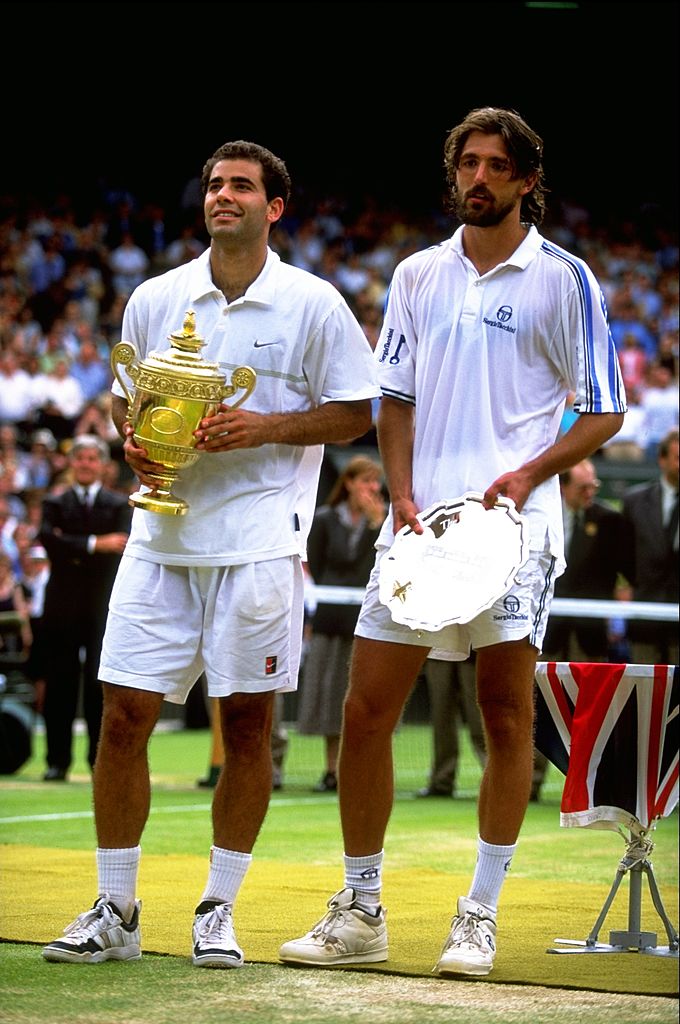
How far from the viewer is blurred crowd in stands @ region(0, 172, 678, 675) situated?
1847cm

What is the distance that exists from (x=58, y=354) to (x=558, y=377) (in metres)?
16.8

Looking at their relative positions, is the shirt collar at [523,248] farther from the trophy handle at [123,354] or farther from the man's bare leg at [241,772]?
the man's bare leg at [241,772]

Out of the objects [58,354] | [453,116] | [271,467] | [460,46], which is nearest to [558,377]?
[271,467]

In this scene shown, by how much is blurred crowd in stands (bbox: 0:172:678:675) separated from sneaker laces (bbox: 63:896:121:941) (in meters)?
10.5

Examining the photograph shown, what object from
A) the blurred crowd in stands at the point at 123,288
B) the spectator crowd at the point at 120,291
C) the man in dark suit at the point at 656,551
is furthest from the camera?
the blurred crowd in stands at the point at 123,288

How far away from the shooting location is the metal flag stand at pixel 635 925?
514cm

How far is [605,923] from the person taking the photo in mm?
5848

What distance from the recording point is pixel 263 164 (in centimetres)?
521

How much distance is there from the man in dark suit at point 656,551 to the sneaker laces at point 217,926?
6.65 metres

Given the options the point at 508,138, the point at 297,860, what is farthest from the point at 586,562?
the point at 508,138

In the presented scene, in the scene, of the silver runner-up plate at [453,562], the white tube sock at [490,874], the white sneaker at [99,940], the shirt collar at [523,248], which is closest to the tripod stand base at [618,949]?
the white tube sock at [490,874]

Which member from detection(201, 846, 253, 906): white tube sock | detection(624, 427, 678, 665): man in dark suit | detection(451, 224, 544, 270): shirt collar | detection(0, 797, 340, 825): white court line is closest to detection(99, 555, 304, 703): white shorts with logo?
detection(201, 846, 253, 906): white tube sock

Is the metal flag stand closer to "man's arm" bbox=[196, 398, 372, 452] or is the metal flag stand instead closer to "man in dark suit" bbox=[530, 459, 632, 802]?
"man's arm" bbox=[196, 398, 372, 452]

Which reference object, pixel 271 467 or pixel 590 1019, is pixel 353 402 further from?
pixel 590 1019
